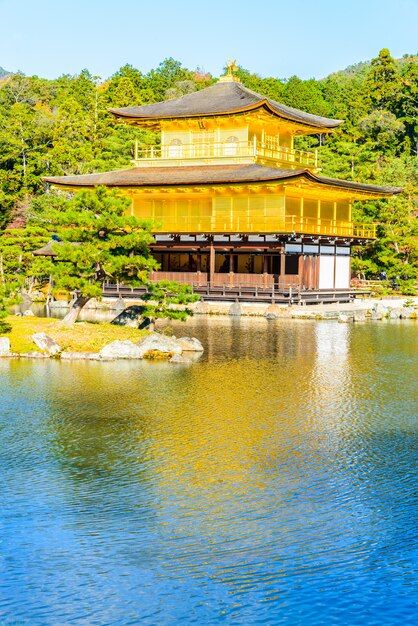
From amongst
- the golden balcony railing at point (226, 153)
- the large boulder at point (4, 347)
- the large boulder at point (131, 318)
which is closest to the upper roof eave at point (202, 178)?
the golden balcony railing at point (226, 153)

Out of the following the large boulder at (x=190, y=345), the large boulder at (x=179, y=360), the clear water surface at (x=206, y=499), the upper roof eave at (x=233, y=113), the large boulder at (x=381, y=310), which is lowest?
the clear water surface at (x=206, y=499)

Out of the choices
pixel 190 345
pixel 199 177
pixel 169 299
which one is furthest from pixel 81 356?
pixel 199 177

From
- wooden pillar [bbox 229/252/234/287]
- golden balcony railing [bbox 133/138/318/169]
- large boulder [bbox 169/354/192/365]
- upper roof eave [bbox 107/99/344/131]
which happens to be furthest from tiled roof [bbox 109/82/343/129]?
large boulder [bbox 169/354/192/365]

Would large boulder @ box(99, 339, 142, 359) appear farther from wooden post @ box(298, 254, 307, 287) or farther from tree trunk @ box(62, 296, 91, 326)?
wooden post @ box(298, 254, 307, 287)

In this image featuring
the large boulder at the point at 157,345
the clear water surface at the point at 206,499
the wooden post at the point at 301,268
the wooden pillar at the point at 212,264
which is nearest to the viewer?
the clear water surface at the point at 206,499

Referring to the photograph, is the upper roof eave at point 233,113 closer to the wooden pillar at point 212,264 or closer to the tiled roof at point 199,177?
the tiled roof at point 199,177

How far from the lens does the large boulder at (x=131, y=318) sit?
1147 inches

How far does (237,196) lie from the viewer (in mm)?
45281

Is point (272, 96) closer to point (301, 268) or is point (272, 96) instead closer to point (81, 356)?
point (301, 268)

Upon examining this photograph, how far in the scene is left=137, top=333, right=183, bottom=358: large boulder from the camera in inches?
987

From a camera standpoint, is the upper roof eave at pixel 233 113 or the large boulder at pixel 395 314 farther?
the upper roof eave at pixel 233 113

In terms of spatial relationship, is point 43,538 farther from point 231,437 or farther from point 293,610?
point 231,437

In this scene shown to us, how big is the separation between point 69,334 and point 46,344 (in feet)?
3.76

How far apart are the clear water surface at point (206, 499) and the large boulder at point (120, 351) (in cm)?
225
